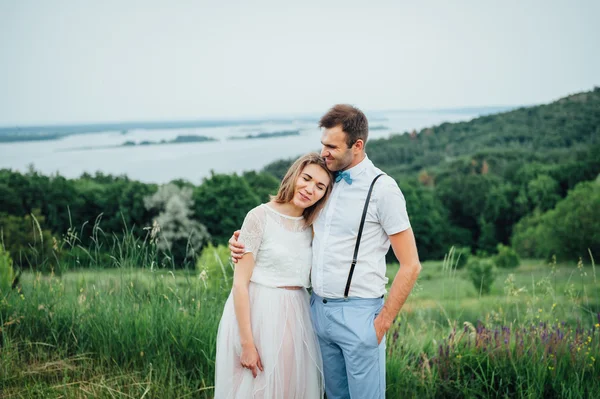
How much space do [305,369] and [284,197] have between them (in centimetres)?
95

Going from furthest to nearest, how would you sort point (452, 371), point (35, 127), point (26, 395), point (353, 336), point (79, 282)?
1. point (35, 127)
2. point (79, 282)
3. point (452, 371)
4. point (26, 395)
5. point (353, 336)

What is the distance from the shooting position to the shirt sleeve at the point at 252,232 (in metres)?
2.72

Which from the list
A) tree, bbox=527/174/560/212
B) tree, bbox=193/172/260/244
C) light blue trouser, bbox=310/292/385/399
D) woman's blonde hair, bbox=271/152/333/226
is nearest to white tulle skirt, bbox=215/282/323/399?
light blue trouser, bbox=310/292/385/399

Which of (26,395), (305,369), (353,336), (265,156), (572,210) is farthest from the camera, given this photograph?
(265,156)

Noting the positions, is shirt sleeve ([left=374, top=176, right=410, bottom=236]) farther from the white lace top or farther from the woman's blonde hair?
the white lace top

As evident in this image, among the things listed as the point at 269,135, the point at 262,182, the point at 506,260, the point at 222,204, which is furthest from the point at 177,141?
the point at 506,260

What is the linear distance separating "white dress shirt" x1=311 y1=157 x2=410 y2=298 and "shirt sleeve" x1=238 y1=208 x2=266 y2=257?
1.02 feet

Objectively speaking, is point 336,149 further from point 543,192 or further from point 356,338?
point 543,192

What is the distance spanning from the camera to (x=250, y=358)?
275 centimetres

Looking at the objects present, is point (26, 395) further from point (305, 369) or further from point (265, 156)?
point (265, 156)

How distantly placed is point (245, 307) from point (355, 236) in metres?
0.66

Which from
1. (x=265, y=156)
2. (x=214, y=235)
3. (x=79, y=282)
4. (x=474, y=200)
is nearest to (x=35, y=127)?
(x=214, y=235)

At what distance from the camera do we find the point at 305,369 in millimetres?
2910

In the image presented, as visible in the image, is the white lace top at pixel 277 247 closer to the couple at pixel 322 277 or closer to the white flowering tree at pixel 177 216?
the couple at pixel 322 277
